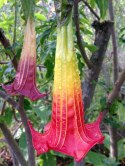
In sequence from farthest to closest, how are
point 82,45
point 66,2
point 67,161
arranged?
point 67,161 < point 82,45 < point 66,2

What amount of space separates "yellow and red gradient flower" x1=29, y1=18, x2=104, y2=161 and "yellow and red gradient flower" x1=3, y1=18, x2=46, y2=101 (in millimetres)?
176

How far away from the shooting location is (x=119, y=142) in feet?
9.39

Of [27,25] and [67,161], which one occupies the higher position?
[27,25]

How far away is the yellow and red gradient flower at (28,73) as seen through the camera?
2.52 ft

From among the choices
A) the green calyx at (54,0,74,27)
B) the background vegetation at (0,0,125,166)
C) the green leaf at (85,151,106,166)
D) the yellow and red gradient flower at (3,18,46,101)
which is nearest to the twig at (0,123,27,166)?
the background vegetation at (0,0,125,166)

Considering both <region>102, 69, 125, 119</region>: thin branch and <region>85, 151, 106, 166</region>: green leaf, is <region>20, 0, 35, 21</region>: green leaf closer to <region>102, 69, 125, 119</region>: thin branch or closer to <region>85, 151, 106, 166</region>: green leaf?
<region>102, 69, 125, 119</region>: thin branch

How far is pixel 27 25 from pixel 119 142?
7.51 ft

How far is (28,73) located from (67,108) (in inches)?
8.9

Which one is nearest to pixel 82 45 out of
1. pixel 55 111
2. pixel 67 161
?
pixel 55 111

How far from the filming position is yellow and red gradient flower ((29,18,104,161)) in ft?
1.88

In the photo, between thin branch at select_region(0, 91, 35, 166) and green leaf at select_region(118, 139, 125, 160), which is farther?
green leaf at select_region(118, 139, 125, 160)

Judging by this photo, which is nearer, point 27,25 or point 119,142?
point 27,25

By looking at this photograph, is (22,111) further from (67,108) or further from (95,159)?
(95,159)

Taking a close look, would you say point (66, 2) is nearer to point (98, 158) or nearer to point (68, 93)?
point (68, 93)
